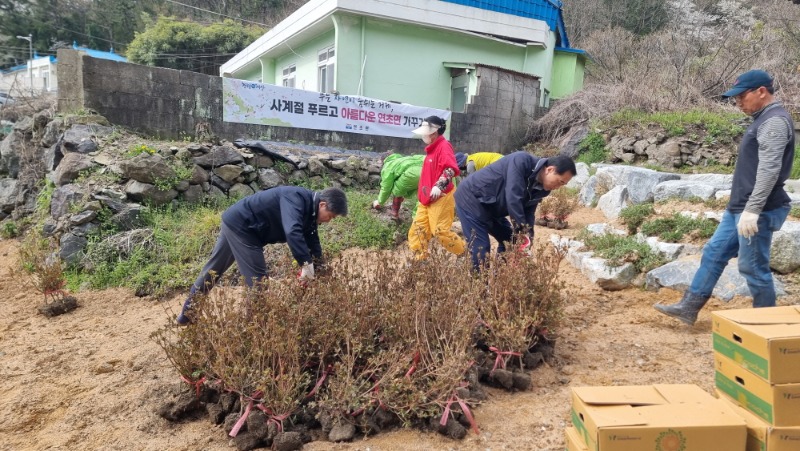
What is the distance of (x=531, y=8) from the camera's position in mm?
14914

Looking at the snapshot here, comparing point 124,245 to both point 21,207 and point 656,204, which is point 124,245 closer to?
point 21,207

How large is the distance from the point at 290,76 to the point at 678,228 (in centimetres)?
1347

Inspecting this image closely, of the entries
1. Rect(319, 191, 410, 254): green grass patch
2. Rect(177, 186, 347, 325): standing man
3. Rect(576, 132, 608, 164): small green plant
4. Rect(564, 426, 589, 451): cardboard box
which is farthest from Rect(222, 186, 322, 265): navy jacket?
Rect(576, 132, 608, 164): small green plant

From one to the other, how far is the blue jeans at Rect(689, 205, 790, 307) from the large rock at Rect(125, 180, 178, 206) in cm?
643

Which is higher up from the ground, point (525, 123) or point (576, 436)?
point (525, 123)

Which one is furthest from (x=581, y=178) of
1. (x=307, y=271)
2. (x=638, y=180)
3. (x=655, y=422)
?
(x=655, y=422)

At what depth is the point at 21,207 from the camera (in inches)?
337

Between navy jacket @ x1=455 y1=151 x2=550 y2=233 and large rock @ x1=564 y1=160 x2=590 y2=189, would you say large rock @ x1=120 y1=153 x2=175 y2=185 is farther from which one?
large rock @ x1=564 y1=160 x2=590 y2=189

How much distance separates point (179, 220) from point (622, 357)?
18.5ft

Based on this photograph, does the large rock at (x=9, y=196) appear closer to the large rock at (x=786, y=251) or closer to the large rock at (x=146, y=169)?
the large rock at (x=146, y=169)

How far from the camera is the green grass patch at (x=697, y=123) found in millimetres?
9406

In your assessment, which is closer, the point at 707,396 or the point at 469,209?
the point at 707,396

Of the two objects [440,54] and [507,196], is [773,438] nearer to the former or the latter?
[507,196]

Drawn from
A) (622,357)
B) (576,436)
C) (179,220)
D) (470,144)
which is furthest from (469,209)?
(470,144)
